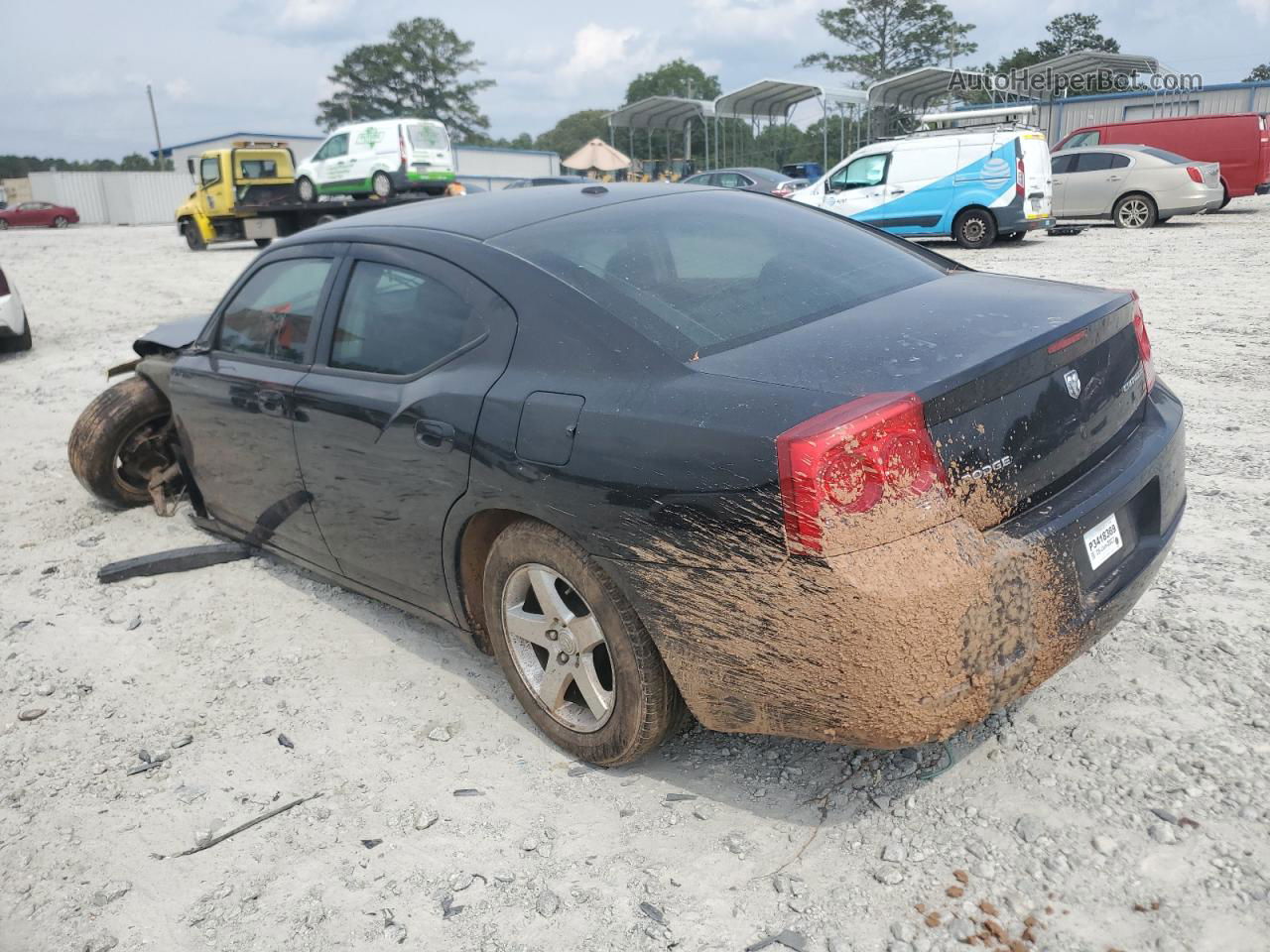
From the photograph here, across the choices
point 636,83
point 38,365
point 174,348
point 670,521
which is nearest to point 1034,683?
point 670,521

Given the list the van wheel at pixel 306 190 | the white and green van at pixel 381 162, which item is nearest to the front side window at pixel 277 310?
the white and green van at pixel 381 162

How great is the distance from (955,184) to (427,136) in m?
14.5

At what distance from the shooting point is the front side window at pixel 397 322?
3031 millimetres

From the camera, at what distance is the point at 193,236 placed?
2425 centimetres

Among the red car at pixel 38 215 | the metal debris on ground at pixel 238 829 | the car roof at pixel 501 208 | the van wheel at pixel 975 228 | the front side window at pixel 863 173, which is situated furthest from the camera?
the red car at pixel 38 215

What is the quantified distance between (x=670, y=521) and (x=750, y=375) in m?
0.39

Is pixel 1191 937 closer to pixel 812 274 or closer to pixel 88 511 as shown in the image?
pixel 812 274

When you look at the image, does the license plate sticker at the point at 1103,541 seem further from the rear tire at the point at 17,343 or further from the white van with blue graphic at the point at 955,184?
the white van with blue graphic at the point at 955,184

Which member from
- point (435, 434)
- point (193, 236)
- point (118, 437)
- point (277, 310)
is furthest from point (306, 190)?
point (435, 434)

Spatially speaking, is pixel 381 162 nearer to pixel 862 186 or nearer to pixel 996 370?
pixel 862 186

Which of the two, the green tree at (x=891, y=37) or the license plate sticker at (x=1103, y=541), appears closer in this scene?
the license plate sticker at (x=1103, y=541)

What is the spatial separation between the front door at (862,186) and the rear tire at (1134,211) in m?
4.77

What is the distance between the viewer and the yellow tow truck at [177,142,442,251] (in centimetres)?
2211

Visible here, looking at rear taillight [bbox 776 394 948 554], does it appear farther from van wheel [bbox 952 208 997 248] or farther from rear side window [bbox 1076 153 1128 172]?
rear side window [bbox 1076 153 1128 172]
